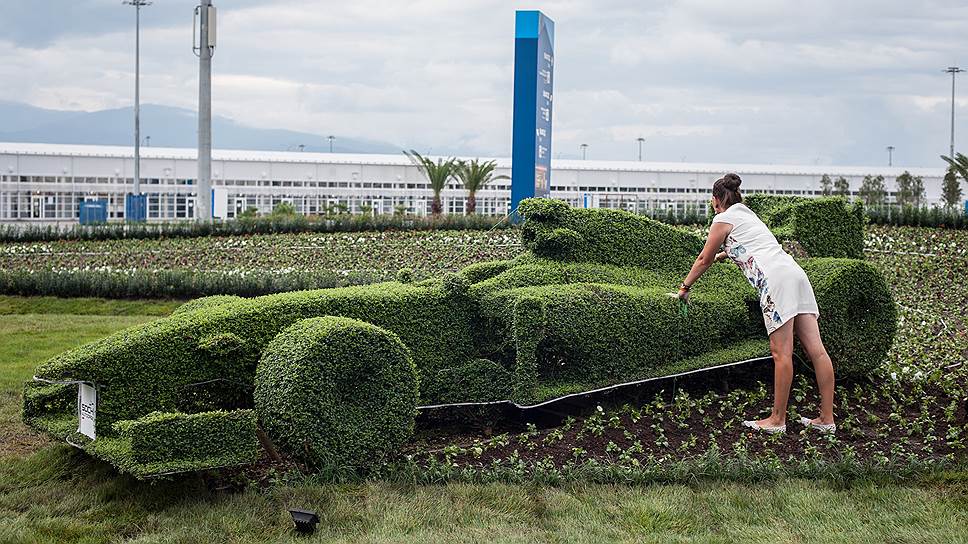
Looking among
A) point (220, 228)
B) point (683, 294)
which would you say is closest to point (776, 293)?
point (683, 294)

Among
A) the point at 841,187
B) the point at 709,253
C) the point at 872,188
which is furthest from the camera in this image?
the point at 872,188

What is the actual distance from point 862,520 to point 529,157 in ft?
49.2

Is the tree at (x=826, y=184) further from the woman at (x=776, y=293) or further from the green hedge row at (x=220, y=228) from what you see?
the woman at (x=776, y=293)

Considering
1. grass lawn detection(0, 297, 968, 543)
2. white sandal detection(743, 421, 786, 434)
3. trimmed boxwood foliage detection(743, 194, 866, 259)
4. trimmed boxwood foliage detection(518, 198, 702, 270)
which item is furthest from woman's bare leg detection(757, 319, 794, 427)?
trimmed boxwood foliage detection(743, 194, 866, 259)

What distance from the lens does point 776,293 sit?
6.34 meters

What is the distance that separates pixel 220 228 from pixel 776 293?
16550 mm

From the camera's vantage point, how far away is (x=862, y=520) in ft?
16.4

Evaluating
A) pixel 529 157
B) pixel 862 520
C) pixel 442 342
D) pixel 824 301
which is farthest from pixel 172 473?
pixel 529 157

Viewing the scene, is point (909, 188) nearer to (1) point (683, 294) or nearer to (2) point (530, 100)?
(2) point (530, 100)

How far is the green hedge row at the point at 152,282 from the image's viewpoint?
1433 centimetres

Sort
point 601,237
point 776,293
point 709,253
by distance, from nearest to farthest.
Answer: point 776,293 < point 709,253 < point 601,237

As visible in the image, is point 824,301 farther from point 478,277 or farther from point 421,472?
point 421,472

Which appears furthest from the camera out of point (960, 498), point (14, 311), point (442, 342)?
point (14, 311)

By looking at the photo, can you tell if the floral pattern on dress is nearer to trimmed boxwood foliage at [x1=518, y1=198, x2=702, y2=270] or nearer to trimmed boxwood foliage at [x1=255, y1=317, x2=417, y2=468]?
trimmed boxwood foliage at [x1=518, y1=198, x2=702, y2=270]
